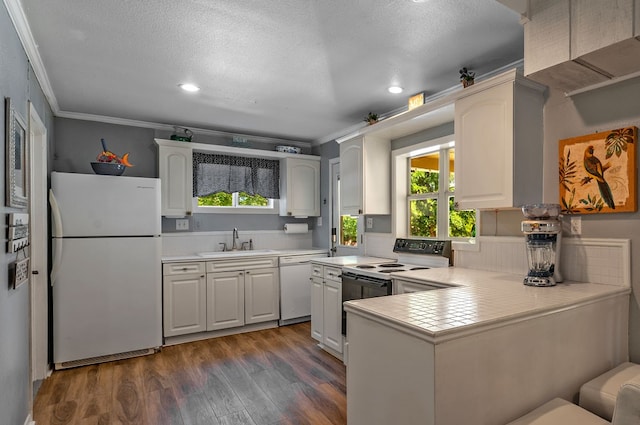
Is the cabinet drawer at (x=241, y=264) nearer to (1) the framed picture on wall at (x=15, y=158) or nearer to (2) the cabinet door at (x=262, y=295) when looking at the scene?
(2) the cabinet door at (x=262, y=295)

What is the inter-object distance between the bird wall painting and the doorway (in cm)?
231

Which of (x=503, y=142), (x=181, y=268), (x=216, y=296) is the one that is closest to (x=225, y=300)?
(x=216, y=296)

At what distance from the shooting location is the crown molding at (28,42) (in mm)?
1851

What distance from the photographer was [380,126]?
132 inches

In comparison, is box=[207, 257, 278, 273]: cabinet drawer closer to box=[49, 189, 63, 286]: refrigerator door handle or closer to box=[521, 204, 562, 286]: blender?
box=[49, 189, 63, 286]: refrigerator door handle

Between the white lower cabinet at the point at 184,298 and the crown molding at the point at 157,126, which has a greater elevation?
the crown molding at the point at 157,126

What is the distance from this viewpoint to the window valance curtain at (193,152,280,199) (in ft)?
14.4

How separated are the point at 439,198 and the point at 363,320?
2.21 m

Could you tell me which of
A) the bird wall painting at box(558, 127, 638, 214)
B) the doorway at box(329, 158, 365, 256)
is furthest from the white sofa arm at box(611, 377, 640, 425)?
the doorway at box(329, 158, 365, 256)

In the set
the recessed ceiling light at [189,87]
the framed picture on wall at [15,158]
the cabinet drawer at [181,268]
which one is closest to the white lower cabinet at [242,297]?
the cabinet drawer at [181,268]

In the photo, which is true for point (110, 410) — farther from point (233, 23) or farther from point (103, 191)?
point (233, 23)

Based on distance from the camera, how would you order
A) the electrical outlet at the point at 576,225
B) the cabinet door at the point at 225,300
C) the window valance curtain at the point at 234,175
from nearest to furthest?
the electrical outlet at the point at 576,225
the cabinet door at the point at 225,300
the window valance curtain at the point at 234,175

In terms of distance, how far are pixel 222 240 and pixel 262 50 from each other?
2743 millimetres

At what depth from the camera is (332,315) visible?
3.38 m
